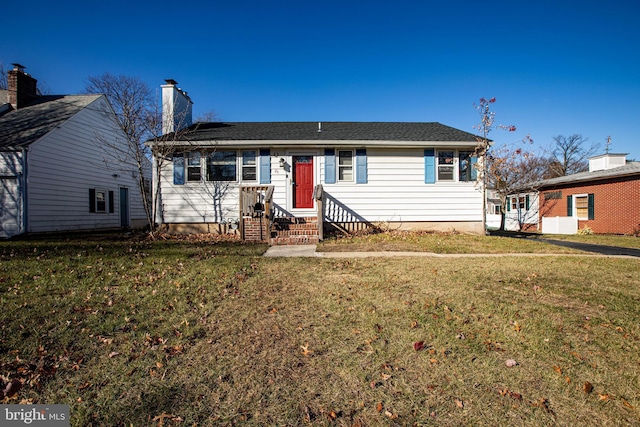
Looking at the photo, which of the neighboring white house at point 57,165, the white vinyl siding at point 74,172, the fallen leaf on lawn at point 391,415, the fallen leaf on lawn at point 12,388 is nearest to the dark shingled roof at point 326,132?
the neighboring white house at point 57,165

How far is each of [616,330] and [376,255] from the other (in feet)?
14.5

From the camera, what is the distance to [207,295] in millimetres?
4355

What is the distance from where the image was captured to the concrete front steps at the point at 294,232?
9164 millimetres

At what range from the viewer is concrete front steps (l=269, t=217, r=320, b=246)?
30.1ft

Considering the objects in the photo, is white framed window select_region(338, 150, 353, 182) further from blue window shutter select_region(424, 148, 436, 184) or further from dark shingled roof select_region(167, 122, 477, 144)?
blue window shutter select_region(424, 148, 436, 184)

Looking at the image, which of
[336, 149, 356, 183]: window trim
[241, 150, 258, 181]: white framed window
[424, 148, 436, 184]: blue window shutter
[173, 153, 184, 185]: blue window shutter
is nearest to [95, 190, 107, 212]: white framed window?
[173, 153, 184, 185]: blue window shutter

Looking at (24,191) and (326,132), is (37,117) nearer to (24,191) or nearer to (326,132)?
(24,191)

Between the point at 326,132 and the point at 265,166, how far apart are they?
2.76m

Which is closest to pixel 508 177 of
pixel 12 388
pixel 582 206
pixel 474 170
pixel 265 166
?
pixel 582 206

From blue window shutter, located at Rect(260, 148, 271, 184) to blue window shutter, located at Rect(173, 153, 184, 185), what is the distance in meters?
2.89

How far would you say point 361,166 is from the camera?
11727 millimetres

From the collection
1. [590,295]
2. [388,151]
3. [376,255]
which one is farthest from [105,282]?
[388,151]

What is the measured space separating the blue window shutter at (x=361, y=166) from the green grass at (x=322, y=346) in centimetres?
664

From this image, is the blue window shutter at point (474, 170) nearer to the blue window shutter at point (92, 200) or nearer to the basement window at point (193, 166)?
the basement window at point (193, 166)
